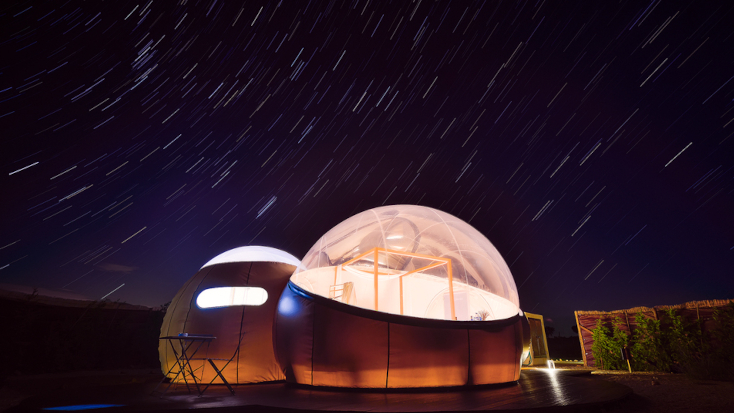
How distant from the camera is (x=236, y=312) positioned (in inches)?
268

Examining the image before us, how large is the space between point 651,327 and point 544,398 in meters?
9.19

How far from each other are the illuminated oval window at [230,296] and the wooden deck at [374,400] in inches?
90.3

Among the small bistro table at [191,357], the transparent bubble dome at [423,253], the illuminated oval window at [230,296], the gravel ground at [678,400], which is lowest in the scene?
the gravel ground at [678,400]

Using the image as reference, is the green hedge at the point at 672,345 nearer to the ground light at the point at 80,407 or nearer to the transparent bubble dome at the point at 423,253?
the transparent bubble dome at the point at 423,253

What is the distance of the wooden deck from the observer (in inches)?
143

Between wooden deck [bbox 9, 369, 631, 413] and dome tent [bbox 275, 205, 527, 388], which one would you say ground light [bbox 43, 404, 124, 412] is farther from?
dome tent [bbox 275, 205, 527, 388]

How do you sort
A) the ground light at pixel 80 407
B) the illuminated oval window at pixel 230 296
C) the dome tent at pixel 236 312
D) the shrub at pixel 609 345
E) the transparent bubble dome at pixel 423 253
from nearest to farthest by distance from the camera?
the ground light at pixel 80 407
the dome tent at pixel 236 312
the illuminated oval window at pixel 230 296
the transparent bubble dome at pixel 423 253
the shrub at pixel 609 345

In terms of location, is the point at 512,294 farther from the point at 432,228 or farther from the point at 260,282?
the point at 260,282

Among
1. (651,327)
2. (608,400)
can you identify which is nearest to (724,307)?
(651,327)

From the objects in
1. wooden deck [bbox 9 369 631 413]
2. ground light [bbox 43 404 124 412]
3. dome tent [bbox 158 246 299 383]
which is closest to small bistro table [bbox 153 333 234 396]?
dome tent [bbox 158 246 299 383]

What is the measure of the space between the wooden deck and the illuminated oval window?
7.52 ft

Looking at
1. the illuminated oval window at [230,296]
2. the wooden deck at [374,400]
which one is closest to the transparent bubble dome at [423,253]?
the illuminated oval window at [230,296]

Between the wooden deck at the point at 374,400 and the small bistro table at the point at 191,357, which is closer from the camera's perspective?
the wooden deck at the point at 374,400

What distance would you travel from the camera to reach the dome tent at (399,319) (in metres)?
5.03
